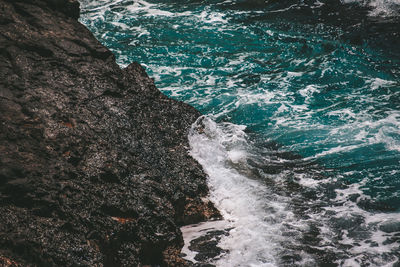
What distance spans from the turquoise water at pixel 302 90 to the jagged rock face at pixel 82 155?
4.02 feet

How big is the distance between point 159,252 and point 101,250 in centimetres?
60

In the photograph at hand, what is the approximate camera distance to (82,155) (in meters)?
3.81

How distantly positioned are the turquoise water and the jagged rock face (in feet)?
4.02

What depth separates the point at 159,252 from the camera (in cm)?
356

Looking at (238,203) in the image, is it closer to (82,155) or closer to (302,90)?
(82,155)

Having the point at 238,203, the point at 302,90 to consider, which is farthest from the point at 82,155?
the point at 302,90

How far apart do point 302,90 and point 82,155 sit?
239 inches

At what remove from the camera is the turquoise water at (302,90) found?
4508 mm

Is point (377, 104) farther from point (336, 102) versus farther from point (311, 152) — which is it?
point (311, 152)

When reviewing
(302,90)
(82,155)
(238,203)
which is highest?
(82,155)

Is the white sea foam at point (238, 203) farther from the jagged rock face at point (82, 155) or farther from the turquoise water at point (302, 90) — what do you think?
the jagged rock face at point (82, 155)

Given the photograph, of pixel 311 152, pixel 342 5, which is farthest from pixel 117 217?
pixel 342 5

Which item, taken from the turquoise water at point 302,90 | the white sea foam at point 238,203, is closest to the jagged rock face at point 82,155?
the white sea foam at point 238,203

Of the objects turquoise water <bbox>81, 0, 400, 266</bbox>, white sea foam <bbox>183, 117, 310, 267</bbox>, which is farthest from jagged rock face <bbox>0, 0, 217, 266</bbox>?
turquoise water <bbox>81, 0, 400, 266</bbox>
